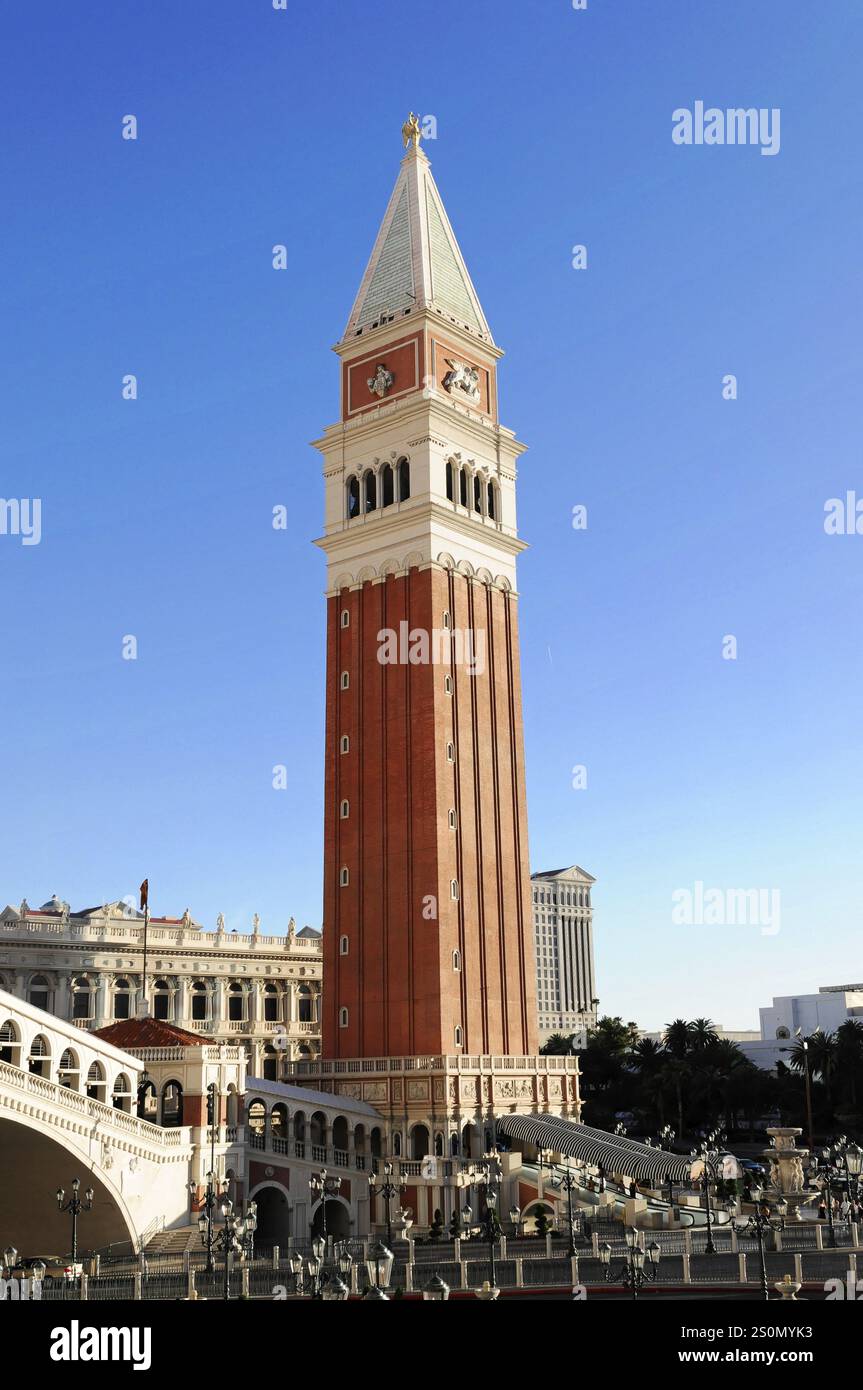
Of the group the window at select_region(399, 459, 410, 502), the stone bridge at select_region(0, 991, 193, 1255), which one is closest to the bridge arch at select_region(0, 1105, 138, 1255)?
the stone bridge at select_region(0, 991, 193, 1255)

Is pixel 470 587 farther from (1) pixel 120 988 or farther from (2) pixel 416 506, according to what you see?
(1) pixel 120 988

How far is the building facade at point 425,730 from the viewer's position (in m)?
72.9

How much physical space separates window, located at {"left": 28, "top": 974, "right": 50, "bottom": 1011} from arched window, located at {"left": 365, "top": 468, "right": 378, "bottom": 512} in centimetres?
4146

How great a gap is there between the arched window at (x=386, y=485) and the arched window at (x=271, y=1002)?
1725 inches

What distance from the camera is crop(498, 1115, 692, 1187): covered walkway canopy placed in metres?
63.3

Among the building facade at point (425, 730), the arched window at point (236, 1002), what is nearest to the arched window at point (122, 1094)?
the building facade at point (425, 730)

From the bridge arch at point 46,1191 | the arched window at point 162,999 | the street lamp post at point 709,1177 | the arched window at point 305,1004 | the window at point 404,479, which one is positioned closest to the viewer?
the street lamp post at point 709,1177

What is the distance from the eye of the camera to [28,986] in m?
92.4

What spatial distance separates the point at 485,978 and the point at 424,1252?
2348 centimetres

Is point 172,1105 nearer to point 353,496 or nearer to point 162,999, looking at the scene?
point 162,999

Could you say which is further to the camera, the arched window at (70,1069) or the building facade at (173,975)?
the building facade at (173,975)

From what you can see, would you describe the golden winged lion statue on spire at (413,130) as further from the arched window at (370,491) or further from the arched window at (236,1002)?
the arched window at (236,1002)
